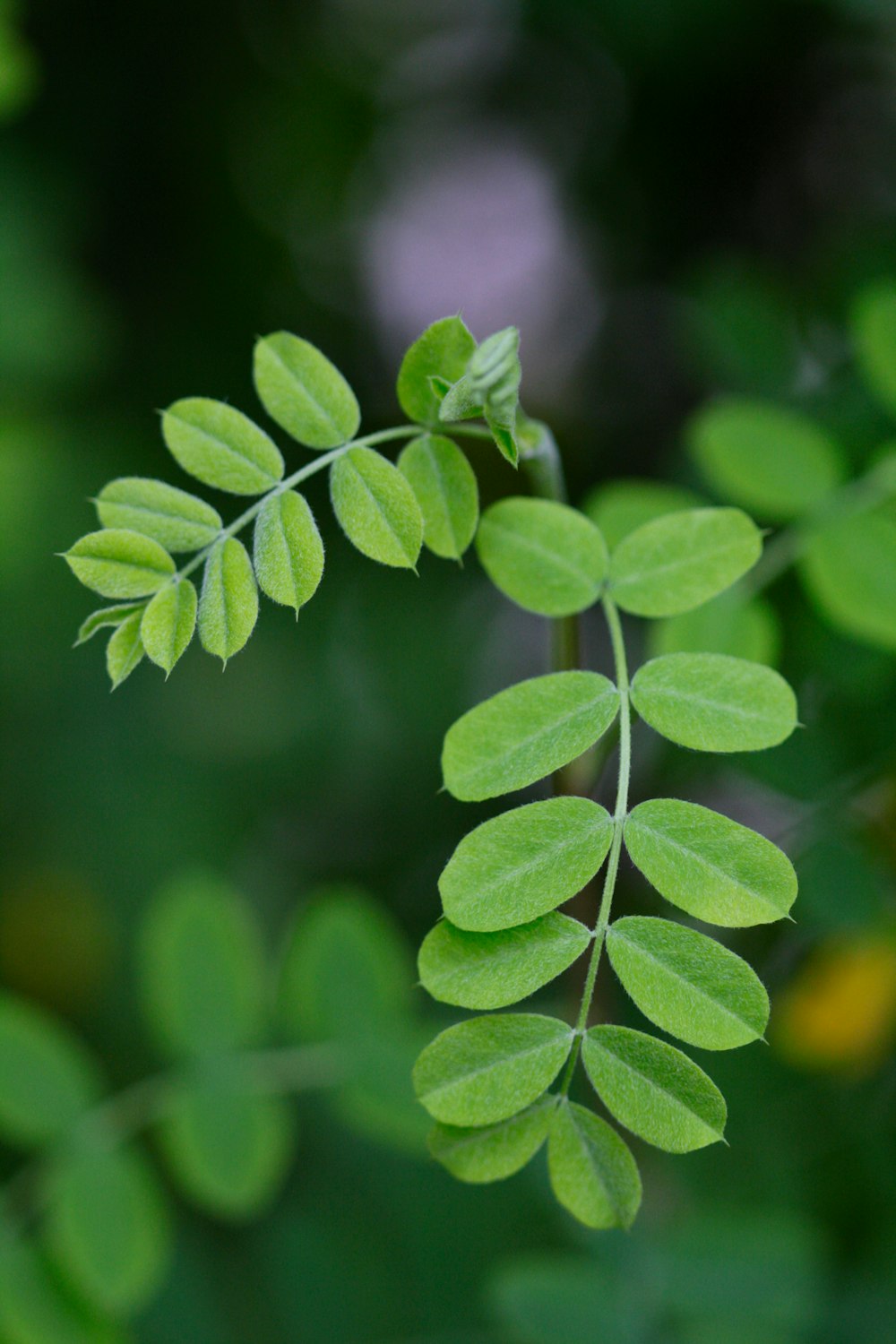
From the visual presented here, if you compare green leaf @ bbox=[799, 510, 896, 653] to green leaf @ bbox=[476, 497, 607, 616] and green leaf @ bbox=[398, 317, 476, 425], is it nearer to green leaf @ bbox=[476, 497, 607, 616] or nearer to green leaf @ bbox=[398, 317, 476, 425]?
green leaf @ bbox=[476, 497, 607, 616]

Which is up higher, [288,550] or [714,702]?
[288,550]

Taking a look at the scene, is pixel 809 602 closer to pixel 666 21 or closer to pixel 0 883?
pixel 666 21

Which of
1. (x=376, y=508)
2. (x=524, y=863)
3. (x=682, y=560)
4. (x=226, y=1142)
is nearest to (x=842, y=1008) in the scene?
(x=226, y=1142)

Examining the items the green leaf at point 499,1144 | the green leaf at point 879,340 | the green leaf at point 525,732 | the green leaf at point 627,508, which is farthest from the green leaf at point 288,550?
the green leaf at point 879,340

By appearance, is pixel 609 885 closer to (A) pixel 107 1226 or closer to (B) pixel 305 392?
(B) pixel 305 392

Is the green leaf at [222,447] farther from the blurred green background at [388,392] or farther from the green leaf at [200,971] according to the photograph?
the blurred green background at [388,392]

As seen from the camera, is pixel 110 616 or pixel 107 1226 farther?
pixel 107 1226

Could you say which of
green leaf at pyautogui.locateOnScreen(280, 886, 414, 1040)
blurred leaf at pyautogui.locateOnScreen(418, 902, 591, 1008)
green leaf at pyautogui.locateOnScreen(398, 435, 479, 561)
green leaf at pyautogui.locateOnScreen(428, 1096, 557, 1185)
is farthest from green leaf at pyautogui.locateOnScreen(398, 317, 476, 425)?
green leaf at pyautogui.locateOnScreen(280, 886, 414, 1040)
